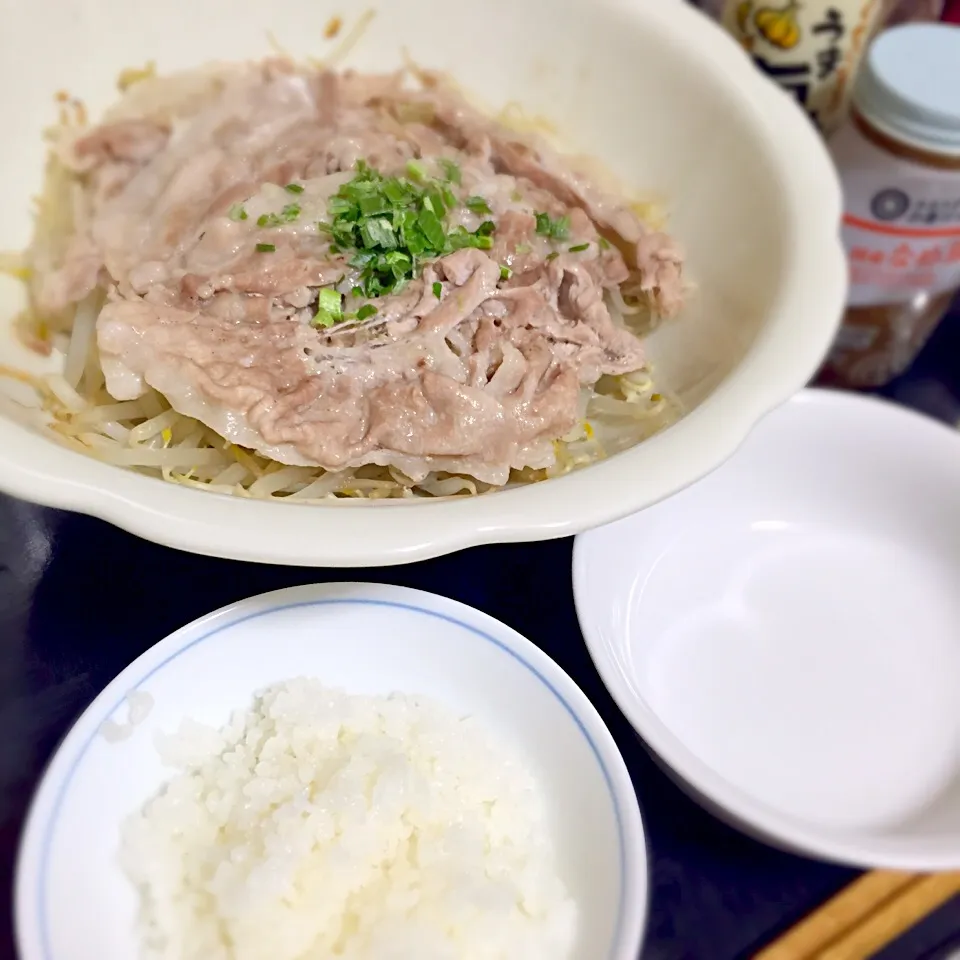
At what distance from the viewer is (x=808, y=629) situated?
4.03 ft

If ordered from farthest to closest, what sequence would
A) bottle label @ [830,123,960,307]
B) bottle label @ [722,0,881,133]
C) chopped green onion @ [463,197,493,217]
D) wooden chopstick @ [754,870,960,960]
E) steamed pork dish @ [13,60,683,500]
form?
bottle label @ [722,0,881,133], bottle label @ [830,123,960,307], chopped green onion @ [463,197,493,217], steamed pork dish @ [13,60,683,500], wooden chopstick @ [754,870,960,960]

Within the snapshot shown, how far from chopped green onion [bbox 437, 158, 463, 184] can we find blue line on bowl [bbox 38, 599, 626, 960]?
625 millimetres

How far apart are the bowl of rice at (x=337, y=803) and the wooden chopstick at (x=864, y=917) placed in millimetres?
240

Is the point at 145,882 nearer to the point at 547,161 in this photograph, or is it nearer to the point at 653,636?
the point at 653,636

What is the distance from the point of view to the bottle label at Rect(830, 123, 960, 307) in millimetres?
1380

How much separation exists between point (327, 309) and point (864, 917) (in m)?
0.95

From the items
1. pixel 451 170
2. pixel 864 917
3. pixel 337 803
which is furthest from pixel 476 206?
pixel 864 917

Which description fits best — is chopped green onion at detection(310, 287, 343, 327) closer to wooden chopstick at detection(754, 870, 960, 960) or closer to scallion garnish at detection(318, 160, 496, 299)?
scallion garnish at detection(318, 160, 496, 299)

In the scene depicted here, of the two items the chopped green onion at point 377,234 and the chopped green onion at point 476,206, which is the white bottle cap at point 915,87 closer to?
the chopped green onion at point 476,206

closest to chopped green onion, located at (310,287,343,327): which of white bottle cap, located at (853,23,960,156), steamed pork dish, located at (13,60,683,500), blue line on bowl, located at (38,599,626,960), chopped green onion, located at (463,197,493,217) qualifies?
steamed pork dish, located at (13,60,683,500)

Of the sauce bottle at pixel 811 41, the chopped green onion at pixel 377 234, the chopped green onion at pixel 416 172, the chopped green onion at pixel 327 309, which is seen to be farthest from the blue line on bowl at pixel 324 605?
the sauce bottle at pixel 811 41

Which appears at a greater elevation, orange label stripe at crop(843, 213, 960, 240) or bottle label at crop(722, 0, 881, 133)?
bottle label at crop(722, 0, 881, 133)

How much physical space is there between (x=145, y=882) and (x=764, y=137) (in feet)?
4.13

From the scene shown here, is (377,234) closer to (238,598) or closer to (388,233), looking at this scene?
(388,233)
